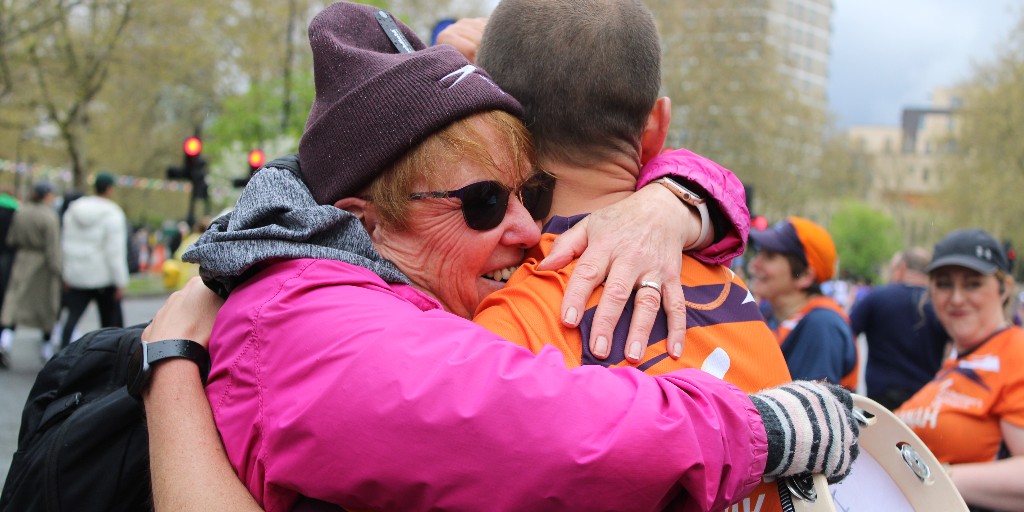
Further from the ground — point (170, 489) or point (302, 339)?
point (302, 339)

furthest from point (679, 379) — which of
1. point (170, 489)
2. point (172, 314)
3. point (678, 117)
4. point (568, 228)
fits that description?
point (678, 117)

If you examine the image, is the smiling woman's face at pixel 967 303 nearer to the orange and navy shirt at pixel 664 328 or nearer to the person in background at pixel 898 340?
the person in background at pixel 898 340

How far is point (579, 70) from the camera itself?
1729 millimetres

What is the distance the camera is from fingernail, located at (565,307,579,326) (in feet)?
5.09

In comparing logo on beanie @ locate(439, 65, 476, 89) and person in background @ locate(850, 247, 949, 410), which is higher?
logo on beanie @ locate(439, 65, 476, 89)

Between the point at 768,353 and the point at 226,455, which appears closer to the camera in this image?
the point at 226,455

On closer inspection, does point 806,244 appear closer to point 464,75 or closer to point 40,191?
point 464,75

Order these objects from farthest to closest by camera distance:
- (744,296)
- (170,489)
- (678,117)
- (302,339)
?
(678,117)
(744,296)
(170,489)
(302,339)

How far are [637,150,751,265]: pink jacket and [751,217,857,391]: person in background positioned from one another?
3065 mm

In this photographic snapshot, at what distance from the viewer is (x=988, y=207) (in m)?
37.2

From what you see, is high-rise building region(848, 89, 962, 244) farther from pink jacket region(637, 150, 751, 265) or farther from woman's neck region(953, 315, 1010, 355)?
pink jacket region(637, 150, 751, 265)

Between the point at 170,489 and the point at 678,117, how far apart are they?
3234 centimetres

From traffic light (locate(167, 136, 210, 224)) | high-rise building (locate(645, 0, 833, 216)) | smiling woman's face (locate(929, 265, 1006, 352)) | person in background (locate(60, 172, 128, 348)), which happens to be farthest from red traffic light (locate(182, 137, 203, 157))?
high-rise building (locate(645, 0, 833, 216))

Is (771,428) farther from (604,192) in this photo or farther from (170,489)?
(170,489)
